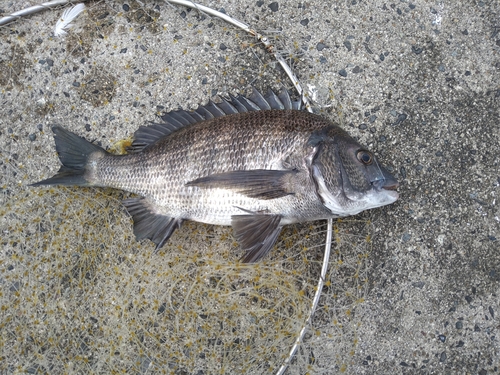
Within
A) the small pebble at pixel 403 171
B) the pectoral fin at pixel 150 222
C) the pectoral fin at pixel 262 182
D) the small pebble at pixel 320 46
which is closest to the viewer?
the pectoral fin at pixel 262 182

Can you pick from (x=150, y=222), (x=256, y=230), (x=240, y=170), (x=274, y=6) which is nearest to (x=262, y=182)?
(x=240, y=170)

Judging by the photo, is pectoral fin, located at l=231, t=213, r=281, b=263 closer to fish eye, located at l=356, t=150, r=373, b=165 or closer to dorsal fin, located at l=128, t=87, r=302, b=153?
fish eye, located at l=356, t=150, r=373, b=165

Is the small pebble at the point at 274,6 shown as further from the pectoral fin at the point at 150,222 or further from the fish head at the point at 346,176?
the pectoral fin at the point at 150,222

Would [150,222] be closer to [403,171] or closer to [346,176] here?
[346,176]

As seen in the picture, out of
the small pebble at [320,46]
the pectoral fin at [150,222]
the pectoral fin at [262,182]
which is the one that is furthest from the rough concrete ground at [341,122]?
the pectoral fin at [262,182]

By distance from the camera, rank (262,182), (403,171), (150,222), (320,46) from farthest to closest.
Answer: (320,46) → (403,171) → (150,222) → (262,182)

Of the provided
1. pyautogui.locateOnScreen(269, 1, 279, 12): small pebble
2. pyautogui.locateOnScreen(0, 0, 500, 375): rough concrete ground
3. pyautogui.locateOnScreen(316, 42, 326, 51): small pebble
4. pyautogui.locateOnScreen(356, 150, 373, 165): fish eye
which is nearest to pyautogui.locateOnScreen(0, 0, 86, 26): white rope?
pyautogui.locateOnScreen(0, 0, 500, 375): rough concrete ground

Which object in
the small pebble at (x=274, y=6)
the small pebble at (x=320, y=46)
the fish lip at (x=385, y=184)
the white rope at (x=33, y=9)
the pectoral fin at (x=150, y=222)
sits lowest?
the pectoral fin at (x=150, y=222)
